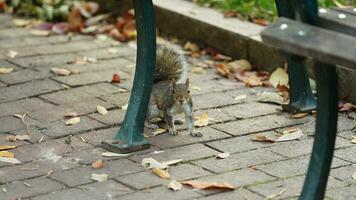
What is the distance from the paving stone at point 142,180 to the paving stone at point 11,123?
978mm

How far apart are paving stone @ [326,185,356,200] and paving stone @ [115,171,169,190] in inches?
29.7

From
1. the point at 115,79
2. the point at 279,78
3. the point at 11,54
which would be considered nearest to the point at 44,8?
the point at 11,54

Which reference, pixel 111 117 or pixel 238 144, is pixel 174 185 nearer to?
pixel 238 144

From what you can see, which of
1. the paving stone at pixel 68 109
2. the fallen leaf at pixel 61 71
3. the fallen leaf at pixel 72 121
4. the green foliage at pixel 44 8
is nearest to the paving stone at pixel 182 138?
the fallen leaf at pixel 72 121

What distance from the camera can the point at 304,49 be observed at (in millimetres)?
3285

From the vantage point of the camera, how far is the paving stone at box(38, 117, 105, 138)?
4887 millimetres

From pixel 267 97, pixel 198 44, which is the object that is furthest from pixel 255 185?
pixel 198 44

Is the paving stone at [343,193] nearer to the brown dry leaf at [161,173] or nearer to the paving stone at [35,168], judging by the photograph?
the brown dry leaf at [161,173]

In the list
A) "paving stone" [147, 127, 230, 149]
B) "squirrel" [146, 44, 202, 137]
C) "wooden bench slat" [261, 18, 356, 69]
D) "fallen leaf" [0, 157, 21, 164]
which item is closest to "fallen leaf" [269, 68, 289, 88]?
"squirrel" [146, 44, 202, 137]

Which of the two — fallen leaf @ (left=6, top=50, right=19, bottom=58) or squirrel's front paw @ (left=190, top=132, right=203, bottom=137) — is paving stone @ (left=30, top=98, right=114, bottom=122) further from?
fallen leaf @ (left=6, top=50, right=19, bottom=58)

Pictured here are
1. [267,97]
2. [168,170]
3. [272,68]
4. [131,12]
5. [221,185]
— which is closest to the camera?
[221,185]

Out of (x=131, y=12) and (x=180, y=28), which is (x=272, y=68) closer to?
(x=180, y=28)

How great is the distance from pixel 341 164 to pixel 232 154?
1.79 ft

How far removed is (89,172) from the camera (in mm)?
4316
